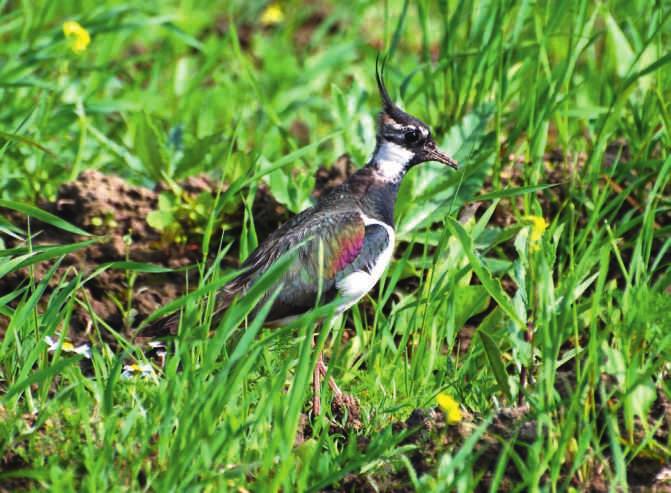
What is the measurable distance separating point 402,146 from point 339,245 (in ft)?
2.19

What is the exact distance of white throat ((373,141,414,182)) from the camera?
16.4 ft

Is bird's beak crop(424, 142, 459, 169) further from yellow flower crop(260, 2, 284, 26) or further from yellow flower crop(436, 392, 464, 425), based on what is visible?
yellow flower crop(260, 2, 284, 26)

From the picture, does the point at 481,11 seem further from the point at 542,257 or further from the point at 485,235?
the point at 542,257

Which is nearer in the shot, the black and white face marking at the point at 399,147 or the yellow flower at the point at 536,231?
the yellow flower at the point at 536,231

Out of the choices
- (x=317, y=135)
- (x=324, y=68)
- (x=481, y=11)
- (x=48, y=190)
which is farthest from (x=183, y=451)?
(x=324, y=68)

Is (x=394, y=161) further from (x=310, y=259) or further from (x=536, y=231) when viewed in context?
(x=536, y=231)

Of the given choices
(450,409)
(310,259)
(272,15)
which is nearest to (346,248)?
(310,259)

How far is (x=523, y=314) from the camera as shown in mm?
4074

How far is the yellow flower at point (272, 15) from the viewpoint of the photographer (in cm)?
795

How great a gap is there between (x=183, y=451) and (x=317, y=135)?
3.81m

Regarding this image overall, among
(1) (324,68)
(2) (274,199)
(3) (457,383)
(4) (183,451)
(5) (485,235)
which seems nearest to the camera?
(4) (183,451)

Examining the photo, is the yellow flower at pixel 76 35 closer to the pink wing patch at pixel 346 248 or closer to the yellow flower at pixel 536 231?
the pink wing patch at pixel 346 248

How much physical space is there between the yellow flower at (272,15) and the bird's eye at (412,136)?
3.18m

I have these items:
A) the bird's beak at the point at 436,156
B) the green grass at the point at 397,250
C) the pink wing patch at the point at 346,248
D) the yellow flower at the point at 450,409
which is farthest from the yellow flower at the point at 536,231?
the bird's beak at the point at 436,156
